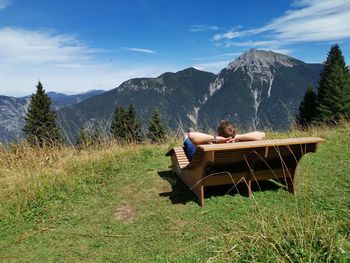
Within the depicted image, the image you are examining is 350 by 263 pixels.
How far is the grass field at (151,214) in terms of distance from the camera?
3590 mm

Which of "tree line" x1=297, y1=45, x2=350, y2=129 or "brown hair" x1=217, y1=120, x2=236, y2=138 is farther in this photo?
"tree line" x1=297, y1=45, x2=350, y2=129

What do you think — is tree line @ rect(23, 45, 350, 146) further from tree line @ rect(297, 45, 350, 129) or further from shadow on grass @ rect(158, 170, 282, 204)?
shadow on grass @ rect(158, 170, 282, 204)

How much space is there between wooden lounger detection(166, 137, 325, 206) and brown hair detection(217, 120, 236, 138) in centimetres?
52

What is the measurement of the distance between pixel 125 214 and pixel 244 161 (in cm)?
208

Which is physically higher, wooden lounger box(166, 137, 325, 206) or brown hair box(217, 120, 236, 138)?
brown hair box(217, 120, 236, 138)

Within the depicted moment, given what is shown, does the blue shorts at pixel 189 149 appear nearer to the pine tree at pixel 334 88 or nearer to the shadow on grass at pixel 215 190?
the shadow on grass at pixel 215 190

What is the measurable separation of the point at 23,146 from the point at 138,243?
4874 millimetres

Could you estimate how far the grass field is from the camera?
11.8 ft

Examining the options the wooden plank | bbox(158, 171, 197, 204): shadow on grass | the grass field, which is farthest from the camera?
bbox(158, 171, 197, 204): shadow on grass

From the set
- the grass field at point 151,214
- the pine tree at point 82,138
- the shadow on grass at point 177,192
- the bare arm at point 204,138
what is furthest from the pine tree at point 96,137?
the bare arm at point 204,138

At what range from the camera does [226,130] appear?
5.96 metres

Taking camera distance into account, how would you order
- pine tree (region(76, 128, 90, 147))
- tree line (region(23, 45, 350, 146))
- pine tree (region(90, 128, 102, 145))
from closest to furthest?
pine tree (region(76, 128, 90, 147)) → pine tree (region(90, 128, 102, 145)) → tree line (region(23, 45, 350, 146))

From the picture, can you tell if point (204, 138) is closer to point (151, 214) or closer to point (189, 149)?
point (189, 149)

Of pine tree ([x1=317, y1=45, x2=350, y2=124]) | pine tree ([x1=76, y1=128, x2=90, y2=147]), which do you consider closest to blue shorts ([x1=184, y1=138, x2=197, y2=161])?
pine tree ([x1=76, y1=128, x2=90, y2=147])
